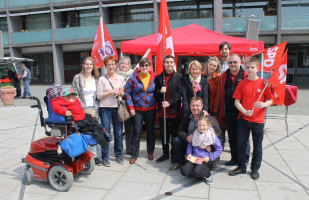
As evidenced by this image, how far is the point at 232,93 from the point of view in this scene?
13.6 feet

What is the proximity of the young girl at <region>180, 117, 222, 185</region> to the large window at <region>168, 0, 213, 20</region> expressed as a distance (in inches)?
705

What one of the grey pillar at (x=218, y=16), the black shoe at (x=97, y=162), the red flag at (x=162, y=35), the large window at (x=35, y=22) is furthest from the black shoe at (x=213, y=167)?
the large window at (x=35, y=22)

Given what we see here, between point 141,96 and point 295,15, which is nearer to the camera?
point 141,96

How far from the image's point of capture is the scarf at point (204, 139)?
149 inches

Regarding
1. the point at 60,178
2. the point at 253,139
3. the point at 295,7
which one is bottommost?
the point at 60,178

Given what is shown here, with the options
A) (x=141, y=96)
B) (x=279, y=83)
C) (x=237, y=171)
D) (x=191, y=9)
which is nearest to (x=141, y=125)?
(x=141, y=96)

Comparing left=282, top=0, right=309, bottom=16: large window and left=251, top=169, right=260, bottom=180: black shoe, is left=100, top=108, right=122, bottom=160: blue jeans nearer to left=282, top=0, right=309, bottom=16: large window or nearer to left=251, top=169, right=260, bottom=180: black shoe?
left=251, top=169, right=260, bottom=180: black shoe

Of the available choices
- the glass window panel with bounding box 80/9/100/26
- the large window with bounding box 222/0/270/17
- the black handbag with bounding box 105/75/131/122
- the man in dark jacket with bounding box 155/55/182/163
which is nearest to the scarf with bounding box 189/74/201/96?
the man in dark jacket with bounding box 155/55/182/163

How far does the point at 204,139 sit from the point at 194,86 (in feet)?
3.06

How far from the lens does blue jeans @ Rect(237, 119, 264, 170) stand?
3.72 m

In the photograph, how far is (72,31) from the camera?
2131 cm

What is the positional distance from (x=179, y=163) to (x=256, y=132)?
1.33 meters

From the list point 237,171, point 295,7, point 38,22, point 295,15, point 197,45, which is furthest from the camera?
point 38,22

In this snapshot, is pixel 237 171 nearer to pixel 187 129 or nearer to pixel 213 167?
pixel 213 167
